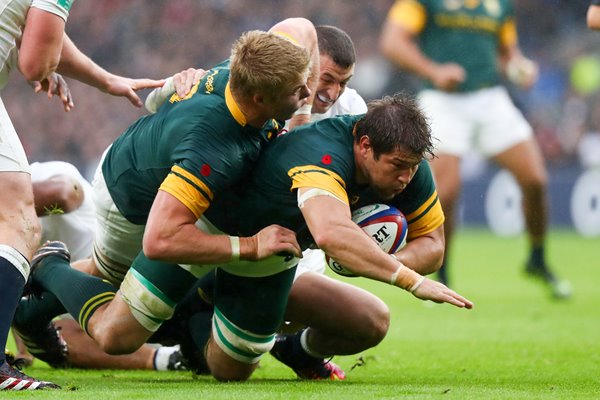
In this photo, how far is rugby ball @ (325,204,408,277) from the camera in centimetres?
449

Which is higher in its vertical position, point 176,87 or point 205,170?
point 176,87

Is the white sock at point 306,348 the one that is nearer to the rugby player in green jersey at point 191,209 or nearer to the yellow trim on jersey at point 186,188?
→ the rugby player in green jersey at point 191,209

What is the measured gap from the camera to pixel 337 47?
5434mm

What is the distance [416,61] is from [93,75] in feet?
13.6

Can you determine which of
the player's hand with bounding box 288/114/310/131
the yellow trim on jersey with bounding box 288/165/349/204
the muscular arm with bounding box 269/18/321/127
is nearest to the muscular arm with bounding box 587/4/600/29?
the muscular arm with bounding box 269/18/321/127

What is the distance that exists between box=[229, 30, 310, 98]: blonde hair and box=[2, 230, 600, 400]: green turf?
3.81 feet

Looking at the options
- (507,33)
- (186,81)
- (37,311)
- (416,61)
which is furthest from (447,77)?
(37,311)

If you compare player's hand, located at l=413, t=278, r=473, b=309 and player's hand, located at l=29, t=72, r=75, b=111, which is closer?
player's hand, located at l=413, t=278, r=473, b=309

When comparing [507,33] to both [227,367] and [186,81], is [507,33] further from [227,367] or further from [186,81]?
[227,367]

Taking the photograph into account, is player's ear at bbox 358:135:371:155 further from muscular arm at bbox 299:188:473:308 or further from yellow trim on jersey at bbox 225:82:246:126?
yellow trim on jersey at bbox 225:82:246:126

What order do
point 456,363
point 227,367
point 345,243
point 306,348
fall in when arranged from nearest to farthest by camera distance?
point 345,243
point 227,367
point 306,348
point 456,363

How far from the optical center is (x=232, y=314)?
4852 mm

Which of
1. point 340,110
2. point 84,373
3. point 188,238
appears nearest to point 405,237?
point 188,238

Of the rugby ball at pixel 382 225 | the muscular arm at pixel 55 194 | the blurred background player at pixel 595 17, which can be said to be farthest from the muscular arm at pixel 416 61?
the rugby ball at pixel 382 225
